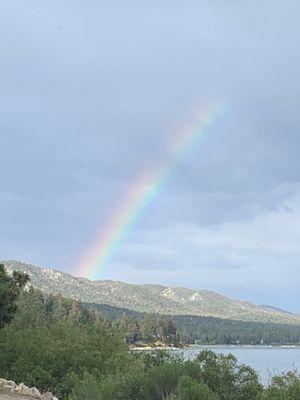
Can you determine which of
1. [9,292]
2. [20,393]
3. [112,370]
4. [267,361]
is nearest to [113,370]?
[112,370]

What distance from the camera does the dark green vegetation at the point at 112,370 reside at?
1350cm

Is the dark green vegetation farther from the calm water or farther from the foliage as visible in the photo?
the calm water

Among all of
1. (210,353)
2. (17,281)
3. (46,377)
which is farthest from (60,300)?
(210,353)

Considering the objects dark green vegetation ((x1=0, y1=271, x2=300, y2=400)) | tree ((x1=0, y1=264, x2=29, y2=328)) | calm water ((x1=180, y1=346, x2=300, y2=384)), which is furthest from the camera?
tree ((x1=0, y1=264, x2=29, y2=328))

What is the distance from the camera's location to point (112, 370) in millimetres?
21906

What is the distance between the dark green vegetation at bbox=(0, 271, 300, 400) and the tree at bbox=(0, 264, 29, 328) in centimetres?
17

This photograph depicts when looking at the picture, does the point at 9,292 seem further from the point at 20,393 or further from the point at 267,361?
the point at 267,361

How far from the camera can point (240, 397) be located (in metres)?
13.8

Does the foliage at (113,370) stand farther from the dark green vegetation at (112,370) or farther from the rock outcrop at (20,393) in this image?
the rock outcrop at (20,393)

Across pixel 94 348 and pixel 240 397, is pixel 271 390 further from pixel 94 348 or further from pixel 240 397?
pixel 94 348

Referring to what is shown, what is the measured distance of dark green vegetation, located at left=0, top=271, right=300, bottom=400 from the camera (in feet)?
44.3

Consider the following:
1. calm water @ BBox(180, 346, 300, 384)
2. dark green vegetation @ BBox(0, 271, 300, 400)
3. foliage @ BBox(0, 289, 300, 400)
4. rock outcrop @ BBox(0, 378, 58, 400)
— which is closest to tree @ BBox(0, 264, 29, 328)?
dark green vegetation @ BBox(0, 271, 300, 400)

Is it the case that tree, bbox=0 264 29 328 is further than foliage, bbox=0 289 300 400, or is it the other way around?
tree, bbox=0 264 29 328

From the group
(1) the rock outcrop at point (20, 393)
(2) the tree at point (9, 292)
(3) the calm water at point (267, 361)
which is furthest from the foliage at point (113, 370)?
(3) the calm water at point (267, 361)
